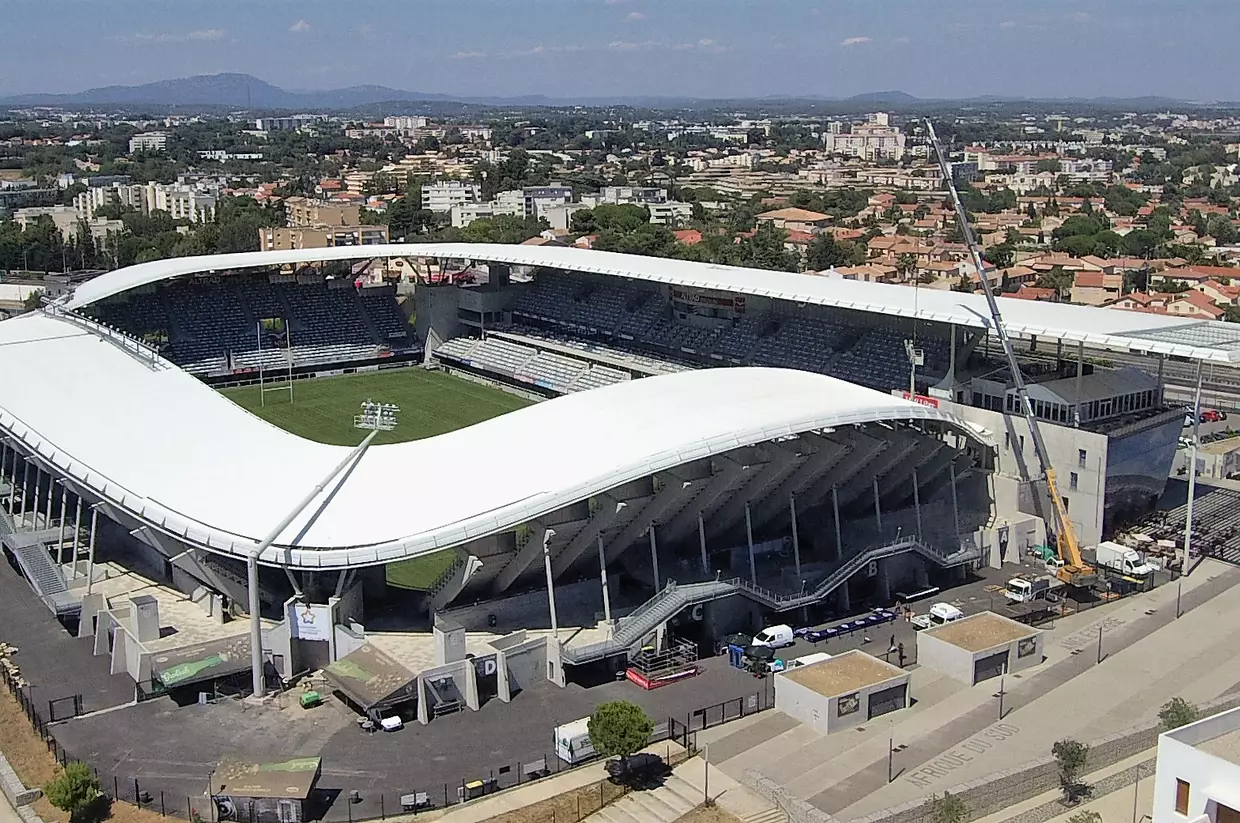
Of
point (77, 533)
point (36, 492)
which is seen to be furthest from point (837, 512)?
point (36, 492)

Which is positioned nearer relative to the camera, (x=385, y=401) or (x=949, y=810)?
(x=949, y=810)

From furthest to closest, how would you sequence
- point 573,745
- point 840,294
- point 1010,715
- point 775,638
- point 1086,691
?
1. point 840,294
2. point 775,638
3. point 1086,691
4. point 1010,715
5. point 573,745

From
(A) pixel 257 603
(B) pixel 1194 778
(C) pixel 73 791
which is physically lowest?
(C) pixel 73 791

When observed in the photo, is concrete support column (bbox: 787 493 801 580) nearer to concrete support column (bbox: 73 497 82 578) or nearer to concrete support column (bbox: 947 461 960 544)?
concrete support column (bbox: 947 461 960 544)

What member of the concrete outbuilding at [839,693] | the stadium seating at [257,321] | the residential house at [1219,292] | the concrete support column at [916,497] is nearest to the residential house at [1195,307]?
the residential house at [1219,292]

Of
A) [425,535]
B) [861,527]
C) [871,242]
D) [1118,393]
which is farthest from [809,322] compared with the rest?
[871,242]

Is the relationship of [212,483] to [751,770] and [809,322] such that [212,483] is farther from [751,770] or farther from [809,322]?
[809,322]

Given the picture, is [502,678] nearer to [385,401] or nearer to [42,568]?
[42,568]
